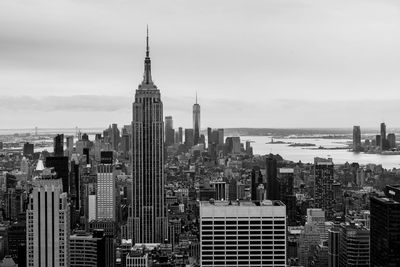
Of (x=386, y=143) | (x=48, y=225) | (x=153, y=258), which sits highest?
(x=386, y=143)

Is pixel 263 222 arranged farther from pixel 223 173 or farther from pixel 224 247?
pixel 223 173

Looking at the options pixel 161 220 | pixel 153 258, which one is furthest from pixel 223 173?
pixel 161 220

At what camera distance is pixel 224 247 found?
10.9 m

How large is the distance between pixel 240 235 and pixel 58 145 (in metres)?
7.11

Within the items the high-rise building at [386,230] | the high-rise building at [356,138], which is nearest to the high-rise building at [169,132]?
the high-rise building at [386,230]

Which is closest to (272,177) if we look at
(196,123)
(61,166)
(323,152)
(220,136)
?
(220,136)

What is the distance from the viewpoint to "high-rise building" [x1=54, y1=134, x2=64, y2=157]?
15789 millimetres

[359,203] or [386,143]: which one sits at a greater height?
Answer: [386,143]

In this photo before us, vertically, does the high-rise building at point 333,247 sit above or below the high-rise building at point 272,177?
below

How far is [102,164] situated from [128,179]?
6.28 metres

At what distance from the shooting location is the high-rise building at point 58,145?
1579 centimetres

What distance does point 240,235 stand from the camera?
428 inches

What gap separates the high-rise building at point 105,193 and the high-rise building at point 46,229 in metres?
7.30

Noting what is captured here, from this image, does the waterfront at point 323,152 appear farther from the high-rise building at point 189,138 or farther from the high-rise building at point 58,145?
the high-rise building at point 58,145
